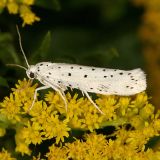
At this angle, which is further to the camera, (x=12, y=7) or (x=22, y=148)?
(x=12, y=7)

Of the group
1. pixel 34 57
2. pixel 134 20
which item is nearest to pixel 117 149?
pixel 34 57

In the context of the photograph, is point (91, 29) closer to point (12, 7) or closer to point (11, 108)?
point (12, 7)

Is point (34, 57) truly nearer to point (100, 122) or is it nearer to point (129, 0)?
point (100, 122)

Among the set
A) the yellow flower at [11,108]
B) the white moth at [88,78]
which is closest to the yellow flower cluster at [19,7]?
the white moth at [88,78]

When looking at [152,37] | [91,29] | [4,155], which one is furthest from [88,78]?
[91,29]

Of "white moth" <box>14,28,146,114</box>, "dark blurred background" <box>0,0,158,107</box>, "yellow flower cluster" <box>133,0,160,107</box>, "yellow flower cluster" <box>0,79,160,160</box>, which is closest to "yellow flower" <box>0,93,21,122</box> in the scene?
"yellow flower cluster" <box>0,79,160,160</box>

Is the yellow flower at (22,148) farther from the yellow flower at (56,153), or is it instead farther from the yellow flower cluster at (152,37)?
the yellow flower cluster at (152,37)
